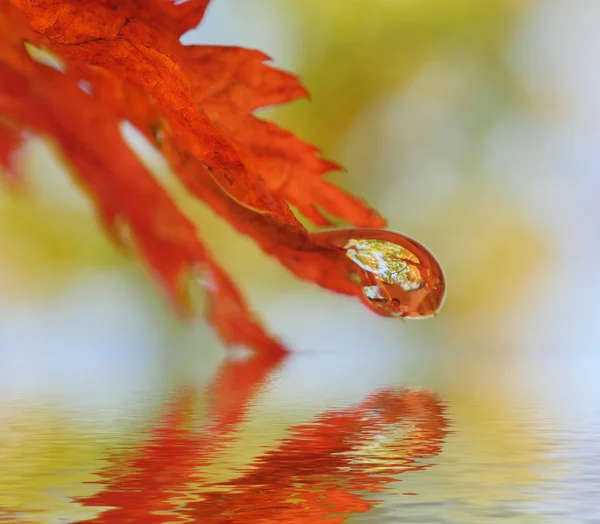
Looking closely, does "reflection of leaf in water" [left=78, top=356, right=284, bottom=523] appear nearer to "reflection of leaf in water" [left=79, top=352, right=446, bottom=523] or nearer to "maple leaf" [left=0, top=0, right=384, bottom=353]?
"reflection of leaf in water" [left=79, top=352, right=446, bottom=523]

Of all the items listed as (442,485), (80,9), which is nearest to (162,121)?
(80,9)

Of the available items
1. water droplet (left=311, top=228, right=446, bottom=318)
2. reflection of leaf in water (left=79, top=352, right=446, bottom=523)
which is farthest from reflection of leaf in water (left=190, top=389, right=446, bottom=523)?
water droplet (left=311, top=228, right=446, bottom=318)

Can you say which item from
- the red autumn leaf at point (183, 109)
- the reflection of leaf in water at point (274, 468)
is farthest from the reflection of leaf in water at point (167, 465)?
the red autumn leaf at point (183, 109)

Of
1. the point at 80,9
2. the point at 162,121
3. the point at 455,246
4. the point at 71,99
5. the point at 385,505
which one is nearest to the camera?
the point at 385,505

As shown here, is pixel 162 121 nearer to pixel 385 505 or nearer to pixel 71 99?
pixel 71 99

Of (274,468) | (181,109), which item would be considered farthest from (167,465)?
(181,109)

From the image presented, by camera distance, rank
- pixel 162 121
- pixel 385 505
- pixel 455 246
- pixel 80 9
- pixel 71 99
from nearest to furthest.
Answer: pixel 385 505
pixel 80 9
pixel 162 121
pixel 71 99
pixel 455 246

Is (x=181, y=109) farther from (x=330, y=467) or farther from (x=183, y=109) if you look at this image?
(x=330, y=467)
